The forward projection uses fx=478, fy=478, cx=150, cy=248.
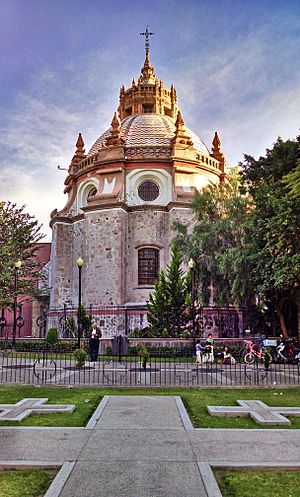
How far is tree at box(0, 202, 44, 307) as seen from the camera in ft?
83.8

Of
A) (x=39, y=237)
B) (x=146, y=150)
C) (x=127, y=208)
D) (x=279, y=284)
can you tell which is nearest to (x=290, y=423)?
(x=279, y=284)

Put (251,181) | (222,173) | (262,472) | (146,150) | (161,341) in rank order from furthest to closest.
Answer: (222,173) < (146,150) < (251,181) < (161,341) < (262,472)

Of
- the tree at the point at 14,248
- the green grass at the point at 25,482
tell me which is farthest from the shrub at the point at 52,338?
the green grass at the point at 25,482

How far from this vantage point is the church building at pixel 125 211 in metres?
31.3

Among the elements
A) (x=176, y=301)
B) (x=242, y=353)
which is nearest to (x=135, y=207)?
(x=176, y=301)

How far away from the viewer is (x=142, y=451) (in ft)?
19.1

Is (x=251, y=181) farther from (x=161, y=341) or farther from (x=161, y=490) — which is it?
(x=161, y=490)

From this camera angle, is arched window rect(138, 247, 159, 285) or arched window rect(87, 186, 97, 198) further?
arched window rect(87, 186, 97, 198)

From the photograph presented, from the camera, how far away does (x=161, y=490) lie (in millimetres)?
4508

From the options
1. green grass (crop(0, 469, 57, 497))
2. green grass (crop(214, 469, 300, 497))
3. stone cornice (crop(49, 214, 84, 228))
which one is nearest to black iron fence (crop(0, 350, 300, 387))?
green grass (crop(214, 469, 300, 497))

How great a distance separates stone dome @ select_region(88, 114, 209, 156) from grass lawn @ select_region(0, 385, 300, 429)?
83.2ft

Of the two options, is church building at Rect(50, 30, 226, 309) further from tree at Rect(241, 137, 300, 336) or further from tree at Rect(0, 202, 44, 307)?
tree at Rect(241, 137, 300, 336)

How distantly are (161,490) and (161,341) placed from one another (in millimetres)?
16976

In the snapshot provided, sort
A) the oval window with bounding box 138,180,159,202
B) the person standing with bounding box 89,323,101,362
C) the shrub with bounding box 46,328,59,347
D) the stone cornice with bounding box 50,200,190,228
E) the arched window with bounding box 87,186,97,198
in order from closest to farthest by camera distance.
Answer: the person standing with bounding box 89,323,101,362, the shrub with bounding box 46,328,59,347, the stone cornice with bounding box 50,200,190,228, the oval window with bounding box 138,180,159,202, the arched window with bounding box 87,186,97,198
